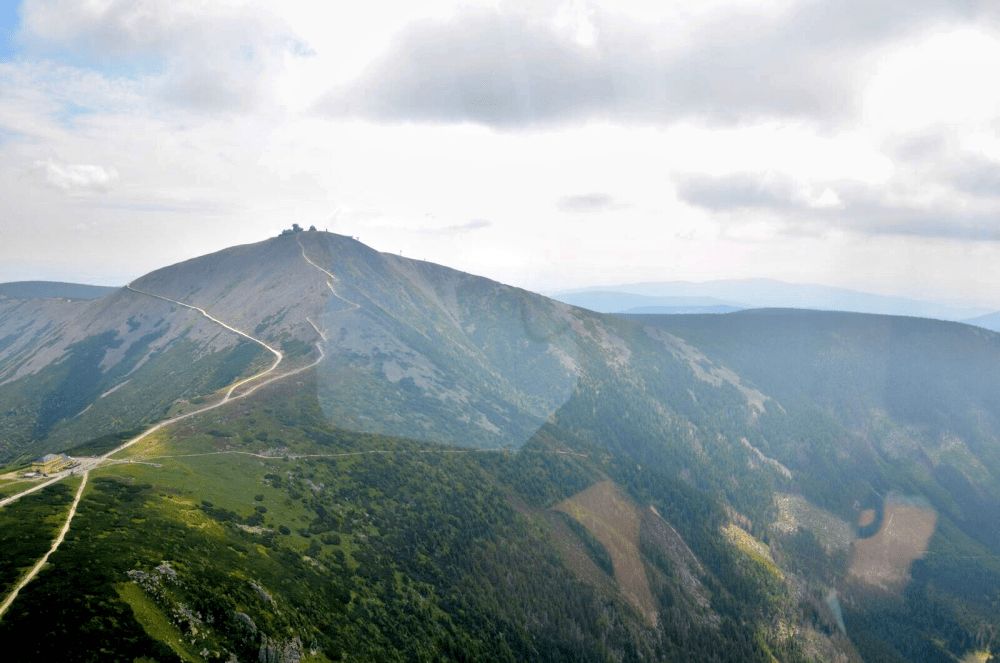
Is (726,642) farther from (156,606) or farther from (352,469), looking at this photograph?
(156,606)

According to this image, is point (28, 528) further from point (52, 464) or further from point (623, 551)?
point (623, 551)

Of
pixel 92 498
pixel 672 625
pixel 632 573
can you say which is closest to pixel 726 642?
pixel 672 625

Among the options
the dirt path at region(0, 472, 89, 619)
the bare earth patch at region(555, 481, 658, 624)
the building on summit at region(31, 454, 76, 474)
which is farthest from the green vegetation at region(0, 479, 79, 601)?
the bare earth patch at region(555, 481, 658, 624)

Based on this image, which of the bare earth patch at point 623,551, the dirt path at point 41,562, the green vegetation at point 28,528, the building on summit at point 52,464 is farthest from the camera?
the bare earth patch at point 623,551

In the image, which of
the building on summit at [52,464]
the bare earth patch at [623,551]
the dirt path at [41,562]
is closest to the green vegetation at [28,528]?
the dirt path at [41,562]

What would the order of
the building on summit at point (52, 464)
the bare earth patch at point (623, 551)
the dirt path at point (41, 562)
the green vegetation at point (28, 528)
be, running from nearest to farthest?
the dirt path at point (41, 562) → the green vegetation at point (28, 528) → the building on summit at point (52, 464) → the bare earth patch at point (623, 551)

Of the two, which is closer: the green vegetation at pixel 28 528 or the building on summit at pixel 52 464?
the green vegetation at pixel 28 528

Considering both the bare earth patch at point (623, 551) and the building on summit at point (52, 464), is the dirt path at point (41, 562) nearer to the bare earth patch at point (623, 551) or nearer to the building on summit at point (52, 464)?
the building on summit at point (52, 464)

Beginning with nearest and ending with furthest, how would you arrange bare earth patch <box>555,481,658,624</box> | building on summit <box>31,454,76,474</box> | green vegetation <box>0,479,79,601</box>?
green vegetation <box>0,479,79,601</box> < building on summit <box>31,454,76,474</box> < bare earth patch <box>555,481,658,624</box>

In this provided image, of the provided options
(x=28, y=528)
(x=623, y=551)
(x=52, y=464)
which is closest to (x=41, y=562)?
(x=28, y=528)

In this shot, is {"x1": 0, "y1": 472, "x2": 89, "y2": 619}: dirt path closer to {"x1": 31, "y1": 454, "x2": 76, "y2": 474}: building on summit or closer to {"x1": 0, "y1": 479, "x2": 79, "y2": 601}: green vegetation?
{"x1": 0, "y1": 479, "x2": 79, "y2": 601}: green vegetation

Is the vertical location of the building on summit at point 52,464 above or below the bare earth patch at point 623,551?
above
